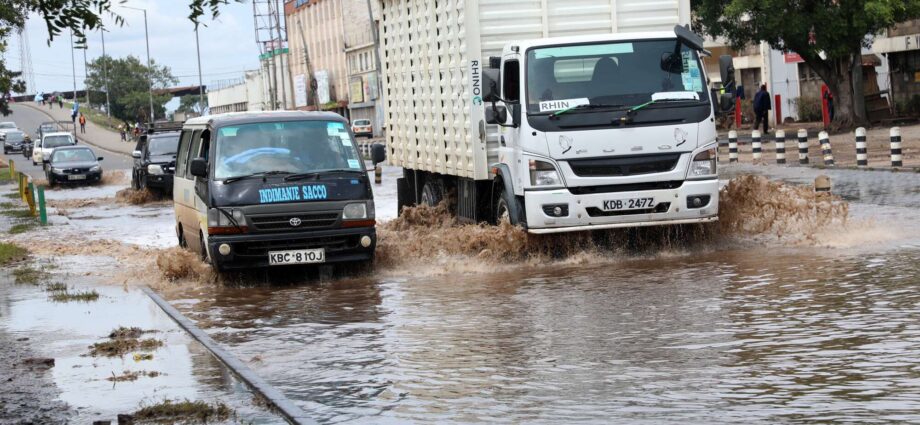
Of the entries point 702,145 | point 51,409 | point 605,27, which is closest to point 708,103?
point 702,145

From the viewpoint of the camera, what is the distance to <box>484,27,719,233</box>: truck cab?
14.1 m

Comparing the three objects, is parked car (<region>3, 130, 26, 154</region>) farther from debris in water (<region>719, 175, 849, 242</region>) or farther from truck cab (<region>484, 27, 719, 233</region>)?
truck cab (<region>484, 27, 719, 233</region>)

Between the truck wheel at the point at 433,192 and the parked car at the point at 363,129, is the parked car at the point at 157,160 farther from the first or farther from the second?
the parked car at the point at 363,129

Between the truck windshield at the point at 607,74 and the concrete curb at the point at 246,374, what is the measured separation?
4.41 meters

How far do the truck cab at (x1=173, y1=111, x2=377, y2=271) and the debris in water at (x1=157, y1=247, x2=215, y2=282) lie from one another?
0.55ft

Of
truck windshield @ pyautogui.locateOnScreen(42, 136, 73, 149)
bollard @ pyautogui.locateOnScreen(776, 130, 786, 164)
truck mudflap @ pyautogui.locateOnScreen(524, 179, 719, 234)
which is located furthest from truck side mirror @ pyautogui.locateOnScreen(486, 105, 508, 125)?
truck windshield @ pyautogui.locateOnScreen(42, 136, 73, 149)

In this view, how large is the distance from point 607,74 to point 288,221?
3596mm

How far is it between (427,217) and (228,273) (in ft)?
14.4

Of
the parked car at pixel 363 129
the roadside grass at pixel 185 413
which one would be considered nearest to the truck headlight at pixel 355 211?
the roadside grass at pixel 185 413

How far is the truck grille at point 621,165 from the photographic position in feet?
46.4

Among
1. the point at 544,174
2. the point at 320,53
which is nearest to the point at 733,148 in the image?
the point at 544,174

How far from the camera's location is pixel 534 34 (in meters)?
15.6

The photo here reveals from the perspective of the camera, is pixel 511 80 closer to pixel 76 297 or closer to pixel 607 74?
pixel 607 74

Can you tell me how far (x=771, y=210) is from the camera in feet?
53.5
